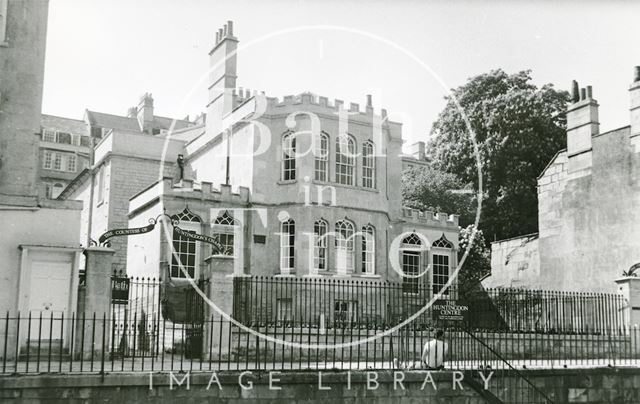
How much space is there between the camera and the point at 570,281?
27.3 meters

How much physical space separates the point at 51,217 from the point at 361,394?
8.00m

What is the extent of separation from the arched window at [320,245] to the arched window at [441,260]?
222 inches

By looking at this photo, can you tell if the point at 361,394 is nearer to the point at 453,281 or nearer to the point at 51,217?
the point at 51,217

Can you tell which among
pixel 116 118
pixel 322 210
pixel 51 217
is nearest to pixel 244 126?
pixel 322 210

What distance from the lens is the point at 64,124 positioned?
7019cm

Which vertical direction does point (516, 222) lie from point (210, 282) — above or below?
above

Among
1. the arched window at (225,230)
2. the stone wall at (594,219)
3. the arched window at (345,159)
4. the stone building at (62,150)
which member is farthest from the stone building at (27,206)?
the stone building at (62,150)

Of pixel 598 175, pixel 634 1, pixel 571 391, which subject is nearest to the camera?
pixel 634 1

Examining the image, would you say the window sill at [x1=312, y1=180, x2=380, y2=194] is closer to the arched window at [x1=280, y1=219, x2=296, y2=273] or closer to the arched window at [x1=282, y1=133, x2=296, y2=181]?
the arched window at [x1=282, y1=133, x2=296, y2=181]

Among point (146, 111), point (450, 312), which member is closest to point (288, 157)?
point (450, 312)

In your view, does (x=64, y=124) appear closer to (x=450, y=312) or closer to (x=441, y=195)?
(x=441, y=195)

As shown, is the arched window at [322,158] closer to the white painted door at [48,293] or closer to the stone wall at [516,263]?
the stone wall at [516,263]

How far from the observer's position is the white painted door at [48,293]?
52.1 feet

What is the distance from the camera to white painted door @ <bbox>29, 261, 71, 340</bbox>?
15867 mm
